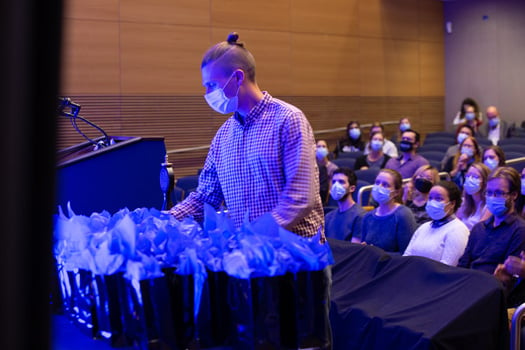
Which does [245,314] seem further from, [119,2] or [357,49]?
[357,49]

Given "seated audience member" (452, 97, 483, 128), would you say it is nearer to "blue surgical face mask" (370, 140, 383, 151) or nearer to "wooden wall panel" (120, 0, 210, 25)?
"blue surgical face mask" (370, 140, 383, 151)

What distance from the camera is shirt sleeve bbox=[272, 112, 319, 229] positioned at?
1845mm

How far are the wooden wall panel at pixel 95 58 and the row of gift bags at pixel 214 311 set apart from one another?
7512 millimetres

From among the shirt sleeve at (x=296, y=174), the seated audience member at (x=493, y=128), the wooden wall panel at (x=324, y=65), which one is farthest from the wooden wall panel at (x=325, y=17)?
the shirt sleeve at (x=296, y=174)

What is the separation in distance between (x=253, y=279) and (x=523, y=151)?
25.2ft

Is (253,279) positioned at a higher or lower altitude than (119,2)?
lower

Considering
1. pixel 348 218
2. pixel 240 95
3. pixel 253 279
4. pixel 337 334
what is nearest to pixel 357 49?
pixel 348 218

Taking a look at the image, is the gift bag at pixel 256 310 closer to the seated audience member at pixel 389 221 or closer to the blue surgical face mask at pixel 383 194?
the seated audience member at pixel 389 221

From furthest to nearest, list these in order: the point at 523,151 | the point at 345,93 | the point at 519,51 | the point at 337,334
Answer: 1. the point at 519,51
2. the point at 345,93
3. the point at 523,151
4. the point at 337,334

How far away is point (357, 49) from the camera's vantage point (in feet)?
38.2

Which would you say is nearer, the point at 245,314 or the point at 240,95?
the point at 245,314

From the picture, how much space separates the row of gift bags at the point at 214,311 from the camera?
1446mm

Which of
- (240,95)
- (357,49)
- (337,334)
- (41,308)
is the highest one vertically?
(357,49)

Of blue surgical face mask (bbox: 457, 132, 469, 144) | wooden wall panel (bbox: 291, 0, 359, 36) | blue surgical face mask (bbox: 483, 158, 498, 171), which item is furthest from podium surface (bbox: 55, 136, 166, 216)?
wooden wall panel (bbox: 291, 0, 359, 36)
